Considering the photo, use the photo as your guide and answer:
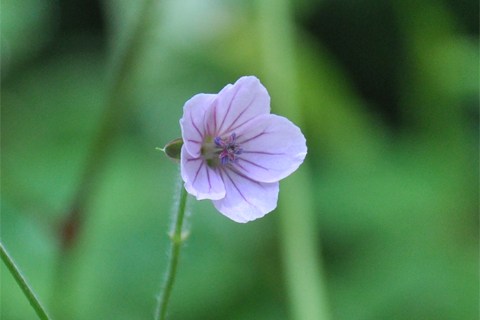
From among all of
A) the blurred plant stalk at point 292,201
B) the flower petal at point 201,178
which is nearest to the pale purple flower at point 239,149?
the flower petal at point 201,178

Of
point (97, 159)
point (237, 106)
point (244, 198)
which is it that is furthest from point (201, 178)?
point (97, 159)

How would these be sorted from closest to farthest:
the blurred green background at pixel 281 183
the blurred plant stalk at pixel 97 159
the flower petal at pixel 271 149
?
the flower petal at pixel 271 149
the blurred plant stalk at pixel 97 159
the blurred green background at pixel 281 183

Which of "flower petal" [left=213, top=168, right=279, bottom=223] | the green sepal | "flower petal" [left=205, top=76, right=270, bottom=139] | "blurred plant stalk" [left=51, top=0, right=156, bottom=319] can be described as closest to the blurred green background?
"blurred plant stalk" [left=51, top=0, right=156, bottom=319]

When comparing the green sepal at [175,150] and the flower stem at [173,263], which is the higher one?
the green sepal at [175,150]

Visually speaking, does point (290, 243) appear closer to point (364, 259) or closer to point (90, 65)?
point (364, 259)

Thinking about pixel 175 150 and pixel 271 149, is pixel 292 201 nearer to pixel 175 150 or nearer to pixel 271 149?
pixel 271 149

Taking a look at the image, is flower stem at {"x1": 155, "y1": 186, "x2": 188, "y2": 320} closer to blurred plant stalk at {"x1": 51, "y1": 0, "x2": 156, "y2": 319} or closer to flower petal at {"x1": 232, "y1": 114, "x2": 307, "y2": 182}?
flower petal at {"x1": 232, "y1": 114, "x2": 307, "y2": 182}

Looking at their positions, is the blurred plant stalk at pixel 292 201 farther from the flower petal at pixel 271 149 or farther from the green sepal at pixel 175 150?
the green sepal at pixel 175 150
